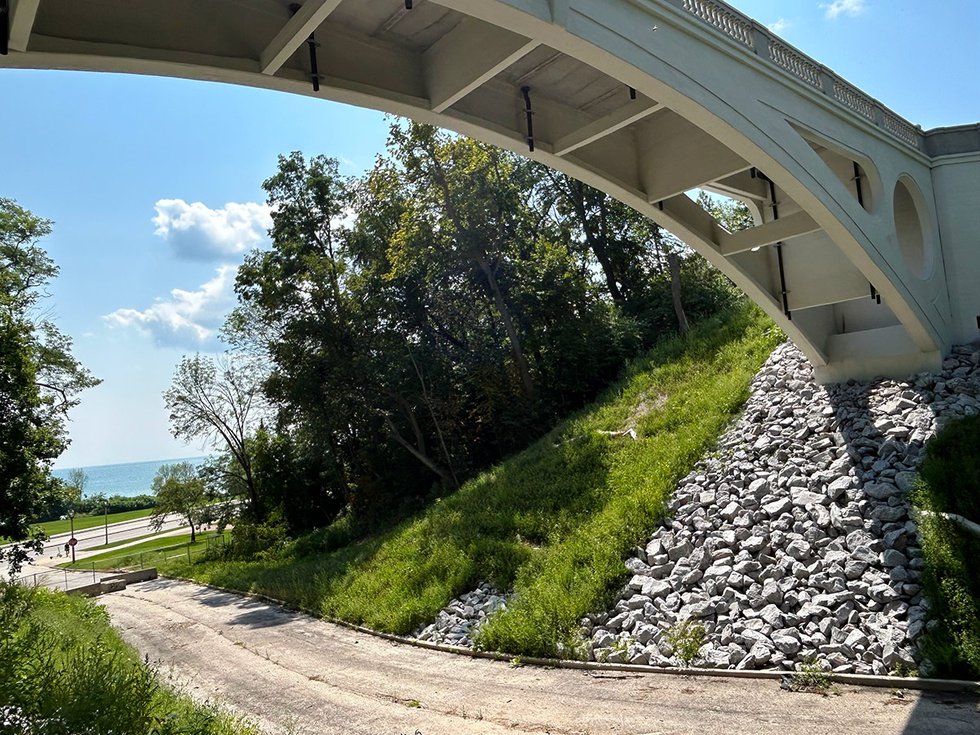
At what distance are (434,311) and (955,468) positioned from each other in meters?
16.1

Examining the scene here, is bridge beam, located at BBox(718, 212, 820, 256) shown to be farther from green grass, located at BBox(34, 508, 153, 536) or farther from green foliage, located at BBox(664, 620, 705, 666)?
green grass, located at BBox(34, 508, 153, 536)

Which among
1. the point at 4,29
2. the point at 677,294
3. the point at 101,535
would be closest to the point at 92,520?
the point at 101,535

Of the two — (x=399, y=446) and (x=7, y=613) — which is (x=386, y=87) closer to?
(x=7, y=613)

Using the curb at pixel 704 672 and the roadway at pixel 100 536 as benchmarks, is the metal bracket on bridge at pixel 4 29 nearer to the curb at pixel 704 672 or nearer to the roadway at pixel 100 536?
the curb at pixel 704 672

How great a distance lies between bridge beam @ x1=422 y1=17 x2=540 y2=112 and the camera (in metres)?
5.96

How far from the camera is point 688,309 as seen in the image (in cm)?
2231

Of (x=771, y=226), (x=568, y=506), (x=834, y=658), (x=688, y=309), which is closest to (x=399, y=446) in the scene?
(x=688, y=309)

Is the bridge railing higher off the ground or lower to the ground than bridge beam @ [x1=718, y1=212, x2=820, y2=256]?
higher

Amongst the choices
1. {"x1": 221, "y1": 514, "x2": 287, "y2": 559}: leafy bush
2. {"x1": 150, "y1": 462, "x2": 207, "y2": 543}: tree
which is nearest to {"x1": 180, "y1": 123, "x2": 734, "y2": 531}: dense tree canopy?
{"x1": 221, "y1": 514, "x2": 287, "y2": 559}: leafy bush

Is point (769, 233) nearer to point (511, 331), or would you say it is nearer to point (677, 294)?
point (677, 294)

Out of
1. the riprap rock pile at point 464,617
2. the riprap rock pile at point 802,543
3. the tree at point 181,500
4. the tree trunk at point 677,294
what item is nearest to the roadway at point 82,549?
the tree at point 181,500

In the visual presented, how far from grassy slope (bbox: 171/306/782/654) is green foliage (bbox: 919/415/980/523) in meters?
3.44

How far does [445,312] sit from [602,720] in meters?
16.9

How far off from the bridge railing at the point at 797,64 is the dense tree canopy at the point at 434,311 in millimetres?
10217
